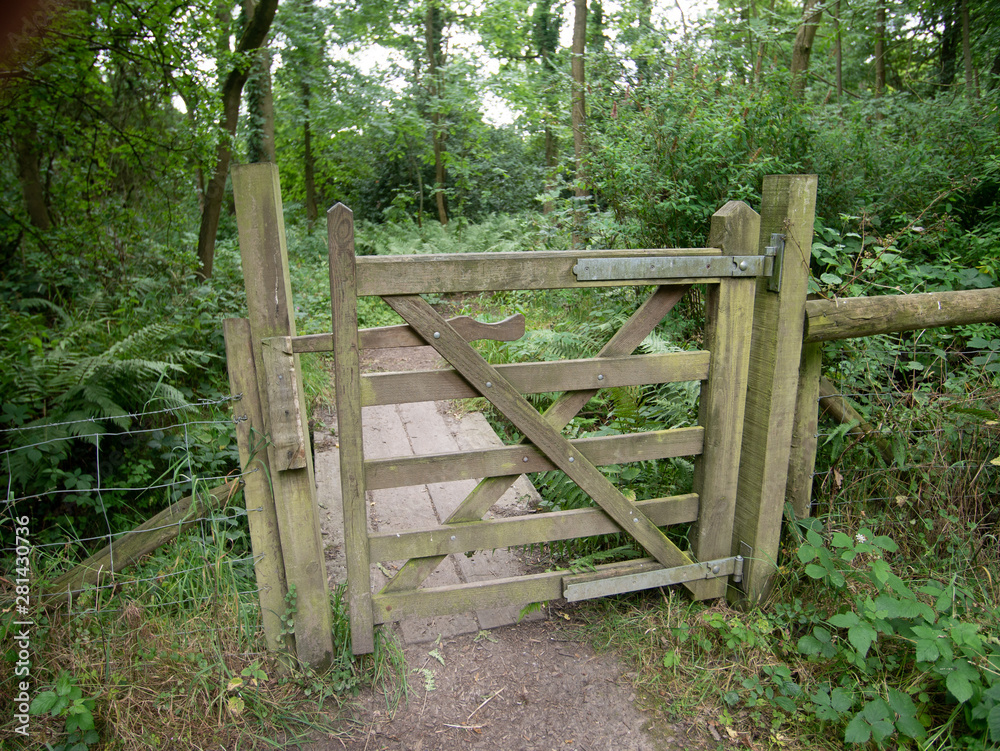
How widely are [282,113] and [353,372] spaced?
18.0m

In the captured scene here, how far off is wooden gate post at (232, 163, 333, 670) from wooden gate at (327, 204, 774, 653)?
16 cm

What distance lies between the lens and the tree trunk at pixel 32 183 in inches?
251

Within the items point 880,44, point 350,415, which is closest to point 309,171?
point 880,44

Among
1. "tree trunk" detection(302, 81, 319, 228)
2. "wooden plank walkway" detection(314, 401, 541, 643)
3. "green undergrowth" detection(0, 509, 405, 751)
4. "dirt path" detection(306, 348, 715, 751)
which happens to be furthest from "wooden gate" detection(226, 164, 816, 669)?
"tree trunk" detection(302, 81, 319, 228)

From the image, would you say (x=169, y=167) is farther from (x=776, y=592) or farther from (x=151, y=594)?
(x=776, y=592)

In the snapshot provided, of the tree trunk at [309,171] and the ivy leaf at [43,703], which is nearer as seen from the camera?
the ivy leaf at [43,703]

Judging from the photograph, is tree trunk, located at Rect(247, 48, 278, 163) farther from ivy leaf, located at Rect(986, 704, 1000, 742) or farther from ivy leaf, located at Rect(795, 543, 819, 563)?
ivy leaf, located at Rect(986, 704, 1000, 742)

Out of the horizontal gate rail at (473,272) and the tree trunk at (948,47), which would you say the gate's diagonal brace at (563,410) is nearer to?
the horizontal gate rail at (473,272)

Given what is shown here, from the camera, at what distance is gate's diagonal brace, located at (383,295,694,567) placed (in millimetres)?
2305

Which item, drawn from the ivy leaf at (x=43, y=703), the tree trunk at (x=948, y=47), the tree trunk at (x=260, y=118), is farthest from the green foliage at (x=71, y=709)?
the tree trunk at (x=948, y=47)

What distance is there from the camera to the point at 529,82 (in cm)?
1688

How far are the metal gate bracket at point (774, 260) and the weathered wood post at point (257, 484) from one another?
2.17m

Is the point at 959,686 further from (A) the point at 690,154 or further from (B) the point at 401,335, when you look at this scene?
(A) the point at 690,154

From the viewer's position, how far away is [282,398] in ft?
7.54
